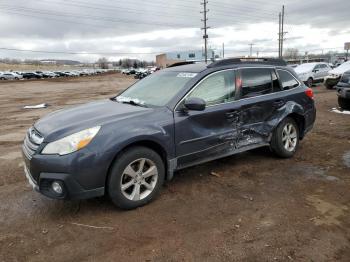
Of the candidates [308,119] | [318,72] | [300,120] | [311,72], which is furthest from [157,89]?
[318,72]

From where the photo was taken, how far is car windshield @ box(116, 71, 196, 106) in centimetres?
459

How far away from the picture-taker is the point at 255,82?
211 inches

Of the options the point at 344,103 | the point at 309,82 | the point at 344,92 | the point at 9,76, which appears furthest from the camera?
the point at 9,76

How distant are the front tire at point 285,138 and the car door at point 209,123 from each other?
1023mm

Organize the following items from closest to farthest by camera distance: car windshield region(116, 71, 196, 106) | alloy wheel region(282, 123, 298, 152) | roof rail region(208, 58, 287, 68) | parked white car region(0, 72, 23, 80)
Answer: car windshield region(116, 71, 196, 106)
roof rail region(208, 58, 287, 68)
alloy wheel region(282, 123, 298, 152)
parked white car region(0, 72, 23, 80)

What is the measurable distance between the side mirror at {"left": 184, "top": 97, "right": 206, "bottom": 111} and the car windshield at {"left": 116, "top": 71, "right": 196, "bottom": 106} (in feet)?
1.00

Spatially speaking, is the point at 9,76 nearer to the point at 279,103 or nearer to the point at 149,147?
the point at 279,103

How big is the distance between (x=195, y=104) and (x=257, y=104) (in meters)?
1.40

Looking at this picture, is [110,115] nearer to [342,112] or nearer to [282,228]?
[282,228]

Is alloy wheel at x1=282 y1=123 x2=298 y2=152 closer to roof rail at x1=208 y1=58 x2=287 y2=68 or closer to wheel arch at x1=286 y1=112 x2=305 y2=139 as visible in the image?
wheel arch at x1=286 y1=112 x2=305 y2=139

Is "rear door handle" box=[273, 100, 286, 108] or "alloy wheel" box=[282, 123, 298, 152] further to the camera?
"alloy wheel" box=[282, 123, 298, 152]

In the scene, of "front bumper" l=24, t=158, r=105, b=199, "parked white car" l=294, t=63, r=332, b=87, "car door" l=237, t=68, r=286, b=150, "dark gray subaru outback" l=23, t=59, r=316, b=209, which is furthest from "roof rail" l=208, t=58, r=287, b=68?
"parked white car" l=294, t=63, r=332, b=87

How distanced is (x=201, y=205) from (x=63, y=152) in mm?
1716

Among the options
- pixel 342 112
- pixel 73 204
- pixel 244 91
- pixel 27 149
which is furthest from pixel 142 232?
pixel 342 112
